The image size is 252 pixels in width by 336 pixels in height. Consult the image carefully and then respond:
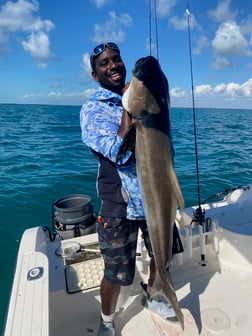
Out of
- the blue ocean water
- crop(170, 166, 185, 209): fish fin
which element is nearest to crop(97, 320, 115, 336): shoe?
crop(170, 166, 185, 209): fish fin

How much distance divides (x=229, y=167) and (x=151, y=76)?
12.2 metres

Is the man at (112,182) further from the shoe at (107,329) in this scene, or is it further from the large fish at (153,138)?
the large fish at (153,138)

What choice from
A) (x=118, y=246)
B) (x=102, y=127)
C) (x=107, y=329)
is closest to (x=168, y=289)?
(x=118, y=246)

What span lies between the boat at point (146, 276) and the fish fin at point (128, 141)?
47.9 inches

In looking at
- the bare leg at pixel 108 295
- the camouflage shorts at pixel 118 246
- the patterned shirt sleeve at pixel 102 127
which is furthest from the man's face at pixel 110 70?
the bare leg at pixel 108 295

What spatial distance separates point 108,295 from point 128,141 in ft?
5.12

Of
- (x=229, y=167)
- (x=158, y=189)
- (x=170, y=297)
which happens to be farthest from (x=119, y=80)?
(x=229, y=167)

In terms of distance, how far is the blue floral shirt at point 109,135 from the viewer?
2043mm

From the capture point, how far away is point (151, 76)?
175cm

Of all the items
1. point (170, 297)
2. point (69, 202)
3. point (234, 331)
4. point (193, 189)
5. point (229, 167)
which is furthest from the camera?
point (229, 167)

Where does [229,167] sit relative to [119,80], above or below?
below

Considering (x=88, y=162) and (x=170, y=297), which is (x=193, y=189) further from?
(x=170, y=297)

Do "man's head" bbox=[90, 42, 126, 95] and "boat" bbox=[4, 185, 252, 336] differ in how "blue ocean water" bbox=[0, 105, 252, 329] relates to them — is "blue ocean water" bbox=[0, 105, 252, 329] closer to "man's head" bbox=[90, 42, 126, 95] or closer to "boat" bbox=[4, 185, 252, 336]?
"boat" bbox=[4, 185, 252, 336]

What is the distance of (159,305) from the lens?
2992mm
